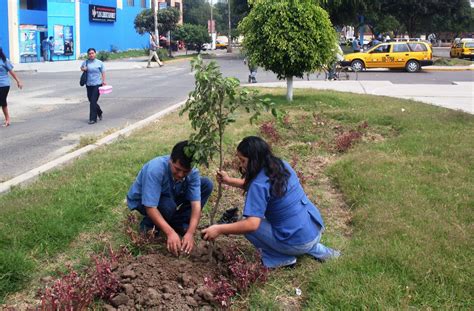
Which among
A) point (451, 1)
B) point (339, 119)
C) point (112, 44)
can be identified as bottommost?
point (339, 119)

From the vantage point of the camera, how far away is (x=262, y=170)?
153 inches

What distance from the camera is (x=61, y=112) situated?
13023 millimetres

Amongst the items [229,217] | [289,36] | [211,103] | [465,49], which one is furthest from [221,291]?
[465,49]

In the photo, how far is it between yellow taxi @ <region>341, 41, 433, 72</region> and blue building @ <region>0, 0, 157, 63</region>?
19.9 meters

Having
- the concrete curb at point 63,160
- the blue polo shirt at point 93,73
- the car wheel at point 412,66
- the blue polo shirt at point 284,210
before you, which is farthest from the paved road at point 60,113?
the car wheel at point 412,66

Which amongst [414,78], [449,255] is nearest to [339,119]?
[449,255]

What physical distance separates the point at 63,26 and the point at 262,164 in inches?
1476

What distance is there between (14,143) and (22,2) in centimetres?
3106

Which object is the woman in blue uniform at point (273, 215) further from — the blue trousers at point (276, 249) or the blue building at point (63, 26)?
the blue building at point (63, 26)

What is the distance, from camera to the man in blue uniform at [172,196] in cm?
402

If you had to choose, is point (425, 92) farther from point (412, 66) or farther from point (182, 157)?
point (182, 157)

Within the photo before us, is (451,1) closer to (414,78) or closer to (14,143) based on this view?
(414,78)

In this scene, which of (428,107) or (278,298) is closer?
(278,298)

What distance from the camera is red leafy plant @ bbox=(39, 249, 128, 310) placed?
3.13 metres
